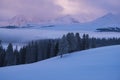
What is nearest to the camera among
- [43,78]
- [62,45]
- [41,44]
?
Result: [43,78]

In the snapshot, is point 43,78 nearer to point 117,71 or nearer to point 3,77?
point 3,77

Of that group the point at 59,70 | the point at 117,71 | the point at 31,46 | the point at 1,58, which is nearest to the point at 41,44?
the point at 31,46

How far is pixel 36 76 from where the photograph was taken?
128 feet

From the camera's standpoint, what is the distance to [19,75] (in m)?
39.9

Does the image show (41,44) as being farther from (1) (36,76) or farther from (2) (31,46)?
(1) (36,76)

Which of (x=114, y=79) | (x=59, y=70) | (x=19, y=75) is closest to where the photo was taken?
(x=114, y=79)

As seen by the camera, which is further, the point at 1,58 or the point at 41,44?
the point at 41,44

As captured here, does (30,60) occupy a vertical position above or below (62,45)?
below

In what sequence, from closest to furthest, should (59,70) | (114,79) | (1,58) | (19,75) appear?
(114,79) < (19,75) < (59,70) < (1,58)

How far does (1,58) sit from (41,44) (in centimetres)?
1899

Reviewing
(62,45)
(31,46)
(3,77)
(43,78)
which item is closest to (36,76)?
(43,78)

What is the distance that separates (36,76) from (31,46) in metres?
63.4

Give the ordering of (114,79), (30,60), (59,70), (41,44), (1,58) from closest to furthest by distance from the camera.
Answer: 1. (114,79)
2. (59,70)
3. (1,58)
4. (30,60)
5. (41,44)

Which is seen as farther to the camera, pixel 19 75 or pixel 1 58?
pixel 1 58
